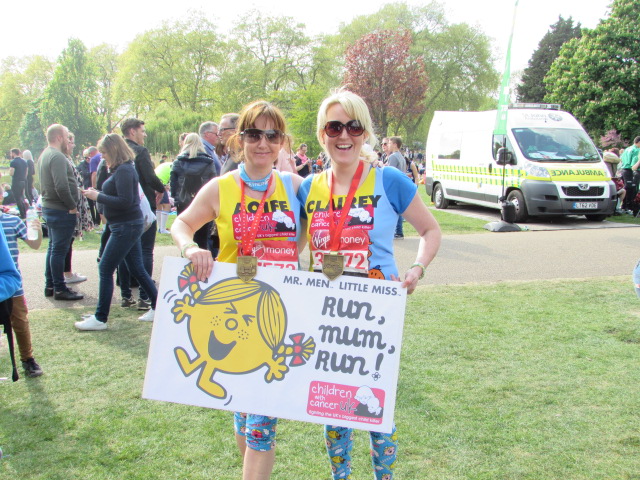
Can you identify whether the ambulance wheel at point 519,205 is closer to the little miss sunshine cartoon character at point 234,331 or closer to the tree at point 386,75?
the little miss sunshine cartoon character at point 234,331

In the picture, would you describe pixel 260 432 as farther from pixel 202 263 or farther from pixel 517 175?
pixel 517 175

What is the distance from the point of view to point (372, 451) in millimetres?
2426

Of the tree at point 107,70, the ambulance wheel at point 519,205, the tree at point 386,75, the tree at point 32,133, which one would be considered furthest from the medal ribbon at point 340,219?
the tree at point 107,70

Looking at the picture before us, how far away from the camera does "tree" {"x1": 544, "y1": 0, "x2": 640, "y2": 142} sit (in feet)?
92.9

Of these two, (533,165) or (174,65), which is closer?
(533,165)

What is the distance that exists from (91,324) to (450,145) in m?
13.0

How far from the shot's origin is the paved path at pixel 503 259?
25.2 ft

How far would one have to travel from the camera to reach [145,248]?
256 inches

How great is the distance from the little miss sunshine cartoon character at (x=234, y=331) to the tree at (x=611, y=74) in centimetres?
3107

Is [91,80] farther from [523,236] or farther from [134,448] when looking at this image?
[134,448]

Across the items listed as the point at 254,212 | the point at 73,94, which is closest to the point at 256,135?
the point at 254,212

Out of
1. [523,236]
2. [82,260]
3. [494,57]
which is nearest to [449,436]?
[82,260]

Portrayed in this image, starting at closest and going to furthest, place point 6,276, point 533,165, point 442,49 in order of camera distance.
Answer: point 6,276 → point 533,165 → point 442,49

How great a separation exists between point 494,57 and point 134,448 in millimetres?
58351
